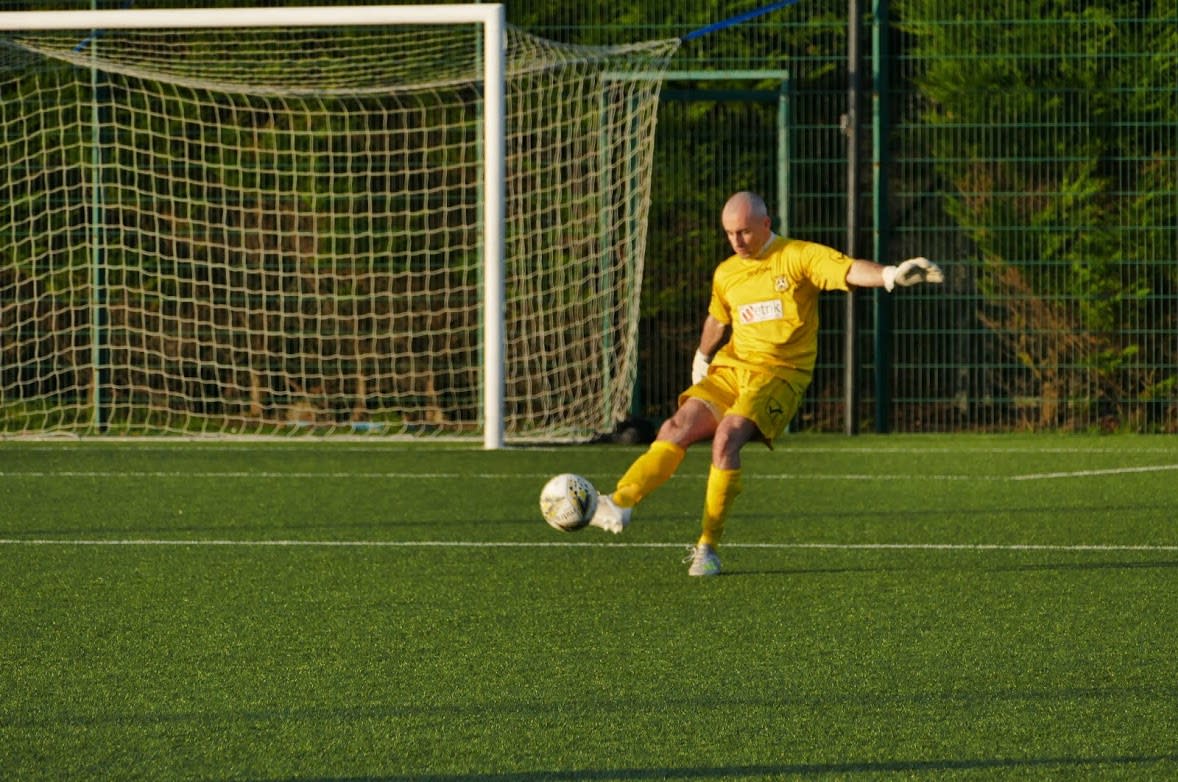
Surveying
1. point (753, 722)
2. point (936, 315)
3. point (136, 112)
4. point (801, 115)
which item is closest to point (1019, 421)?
point (936, 315)

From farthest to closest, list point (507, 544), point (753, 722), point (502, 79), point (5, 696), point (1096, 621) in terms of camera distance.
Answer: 1. point (502, 79)
2. point (507, 544)
3. point (1096, 621)
4. point (5, 696)
5. point (753, 722)

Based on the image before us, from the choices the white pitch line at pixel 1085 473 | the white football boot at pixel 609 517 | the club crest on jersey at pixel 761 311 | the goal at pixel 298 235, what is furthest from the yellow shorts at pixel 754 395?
the goal at pixel 298 235

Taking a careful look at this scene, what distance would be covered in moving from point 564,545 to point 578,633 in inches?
83.6

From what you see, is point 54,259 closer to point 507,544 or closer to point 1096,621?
point 507,544

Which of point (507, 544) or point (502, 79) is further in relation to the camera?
point (502, 79)

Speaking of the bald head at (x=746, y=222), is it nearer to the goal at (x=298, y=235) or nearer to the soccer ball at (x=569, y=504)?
the soccer ball at (x=569, y=504)

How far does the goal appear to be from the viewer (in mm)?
13117

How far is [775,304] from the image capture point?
24.0 feet

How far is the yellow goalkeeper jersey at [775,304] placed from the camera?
725cm

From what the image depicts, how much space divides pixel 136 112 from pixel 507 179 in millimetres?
2787

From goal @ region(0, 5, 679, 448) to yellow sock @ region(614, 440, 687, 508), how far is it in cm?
588

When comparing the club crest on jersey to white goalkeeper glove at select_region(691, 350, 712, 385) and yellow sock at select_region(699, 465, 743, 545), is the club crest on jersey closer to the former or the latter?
white goalkeeper glove at select_region(691, 350, 712, 385)

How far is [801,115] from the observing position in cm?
1348

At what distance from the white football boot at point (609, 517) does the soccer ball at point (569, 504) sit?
2 cm
